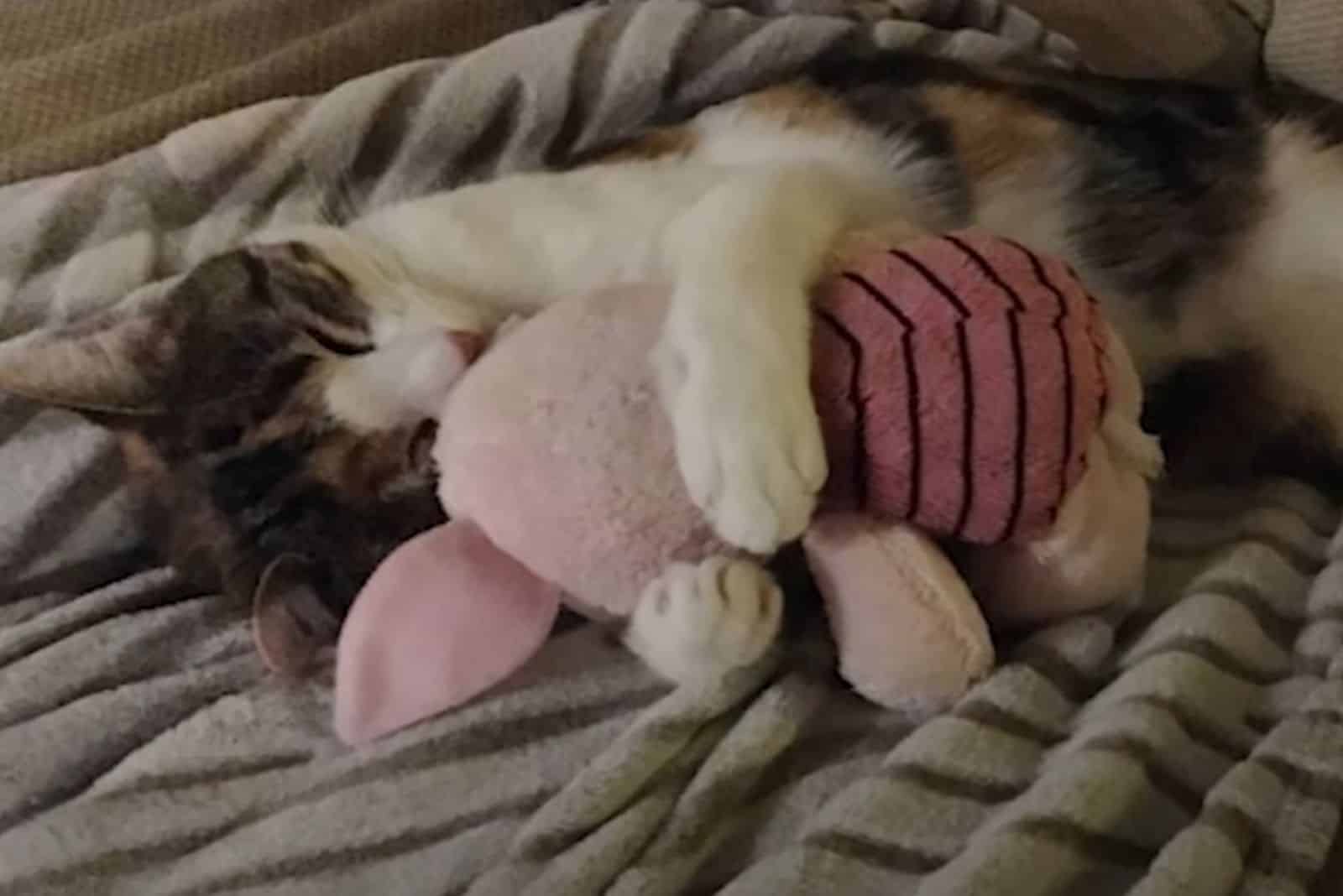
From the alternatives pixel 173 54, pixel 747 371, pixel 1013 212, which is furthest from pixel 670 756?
pixel 173 54

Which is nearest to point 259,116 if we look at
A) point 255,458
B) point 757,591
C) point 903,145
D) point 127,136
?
point 127,136

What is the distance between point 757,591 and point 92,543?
1.55 ft

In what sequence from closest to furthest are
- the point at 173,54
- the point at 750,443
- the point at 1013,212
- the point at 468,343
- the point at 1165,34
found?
the point at 750,443 < the point at 468,343 < the point at 1013,212 < the point at 173,54 < the point at 1165,34

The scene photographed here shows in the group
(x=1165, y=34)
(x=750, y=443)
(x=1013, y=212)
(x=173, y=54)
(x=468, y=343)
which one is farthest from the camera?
(x=1165, y=34)

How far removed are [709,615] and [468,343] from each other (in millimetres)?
227

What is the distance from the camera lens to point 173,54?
1.45 metres

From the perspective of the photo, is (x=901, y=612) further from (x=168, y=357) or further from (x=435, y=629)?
(x=168, y=357)

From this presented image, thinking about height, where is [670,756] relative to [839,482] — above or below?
below

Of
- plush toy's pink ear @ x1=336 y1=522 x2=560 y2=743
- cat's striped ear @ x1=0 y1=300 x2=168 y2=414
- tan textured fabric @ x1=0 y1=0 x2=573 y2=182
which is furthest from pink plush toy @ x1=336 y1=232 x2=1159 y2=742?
tan textured fabric @ x1=0 y1=0 x2=573 y2=182

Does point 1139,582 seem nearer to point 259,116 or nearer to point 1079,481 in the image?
point 1079,481

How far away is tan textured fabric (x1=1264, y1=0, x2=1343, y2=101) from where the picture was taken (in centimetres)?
152

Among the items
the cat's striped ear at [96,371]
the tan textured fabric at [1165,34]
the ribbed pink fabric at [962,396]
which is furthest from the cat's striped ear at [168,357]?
the tan textured fabric at [1165,34]

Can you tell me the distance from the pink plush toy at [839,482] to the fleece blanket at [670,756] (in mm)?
39

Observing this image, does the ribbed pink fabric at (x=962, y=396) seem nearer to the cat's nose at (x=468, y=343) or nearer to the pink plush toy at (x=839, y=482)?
the pink plush toy at (x=839, y=482)
